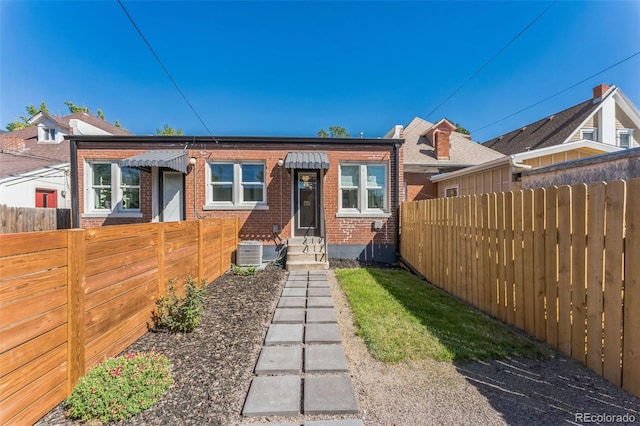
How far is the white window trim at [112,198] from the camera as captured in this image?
958 centimetres

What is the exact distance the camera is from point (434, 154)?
15305mm

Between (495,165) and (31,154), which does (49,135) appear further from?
(495,165)

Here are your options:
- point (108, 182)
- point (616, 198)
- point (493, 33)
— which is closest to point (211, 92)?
point (108, 182)

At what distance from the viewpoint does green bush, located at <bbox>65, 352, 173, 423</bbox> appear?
2143mm

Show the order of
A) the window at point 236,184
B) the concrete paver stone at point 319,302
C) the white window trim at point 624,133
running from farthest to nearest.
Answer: the white window trim at point 624,133, the window at point 236,184, the concrete paver stone at point 319,302

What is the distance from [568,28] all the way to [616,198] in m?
11.9

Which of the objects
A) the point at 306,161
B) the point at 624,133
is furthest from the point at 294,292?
the point at 624,133

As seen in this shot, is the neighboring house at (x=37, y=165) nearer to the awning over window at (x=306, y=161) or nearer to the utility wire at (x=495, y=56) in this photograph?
the awning over window at (x=306, y=161)

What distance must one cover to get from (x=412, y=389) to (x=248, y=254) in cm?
642

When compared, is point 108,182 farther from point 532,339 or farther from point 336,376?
point 532,339

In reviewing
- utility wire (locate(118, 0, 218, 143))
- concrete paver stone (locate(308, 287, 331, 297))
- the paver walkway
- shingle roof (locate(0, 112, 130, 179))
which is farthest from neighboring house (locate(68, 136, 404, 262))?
shingle roof (locate(0, 112, 130, 179))

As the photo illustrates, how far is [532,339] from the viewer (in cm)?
342

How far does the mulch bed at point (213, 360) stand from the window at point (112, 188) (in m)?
6.44

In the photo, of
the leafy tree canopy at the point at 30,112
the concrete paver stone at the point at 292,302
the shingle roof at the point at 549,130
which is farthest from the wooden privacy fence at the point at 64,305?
the leafy tree canopy at the point at 30,112
